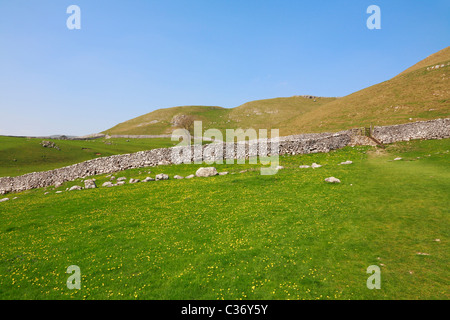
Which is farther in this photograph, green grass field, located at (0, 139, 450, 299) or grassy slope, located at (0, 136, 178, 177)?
grassy slope, located at (0, 136, 178, 177)

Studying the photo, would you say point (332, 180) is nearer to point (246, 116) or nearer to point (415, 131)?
point (415, 131)

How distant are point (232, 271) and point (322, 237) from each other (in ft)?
20.0

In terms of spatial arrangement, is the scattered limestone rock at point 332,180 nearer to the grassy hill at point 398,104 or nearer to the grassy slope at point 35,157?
the grassy hill at point 398,104

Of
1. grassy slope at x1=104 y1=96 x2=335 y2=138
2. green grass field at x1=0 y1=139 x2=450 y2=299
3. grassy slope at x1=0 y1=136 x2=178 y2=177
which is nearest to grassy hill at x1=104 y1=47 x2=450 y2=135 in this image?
green grass field at x1=0 y1=139 x2=450 y2=299

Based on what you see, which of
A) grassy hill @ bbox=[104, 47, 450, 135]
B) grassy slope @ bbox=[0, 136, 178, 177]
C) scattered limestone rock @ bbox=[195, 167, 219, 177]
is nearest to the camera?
scattered limestone rock @ bbox=[195, 167, 219, 177]

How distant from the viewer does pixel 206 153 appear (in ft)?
140

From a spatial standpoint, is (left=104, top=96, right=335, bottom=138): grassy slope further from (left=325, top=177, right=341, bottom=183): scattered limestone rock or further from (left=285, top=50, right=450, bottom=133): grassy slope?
(left=325, top=177, right=341, bottom=183): scattered limestone rock

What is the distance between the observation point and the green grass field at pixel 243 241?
946 cm

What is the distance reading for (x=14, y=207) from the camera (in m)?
26.0

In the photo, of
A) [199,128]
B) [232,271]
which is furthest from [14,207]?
[199,128]

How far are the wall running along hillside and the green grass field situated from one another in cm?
1761

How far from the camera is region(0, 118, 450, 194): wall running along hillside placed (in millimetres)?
40344

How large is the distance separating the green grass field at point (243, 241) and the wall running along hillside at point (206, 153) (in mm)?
17611
